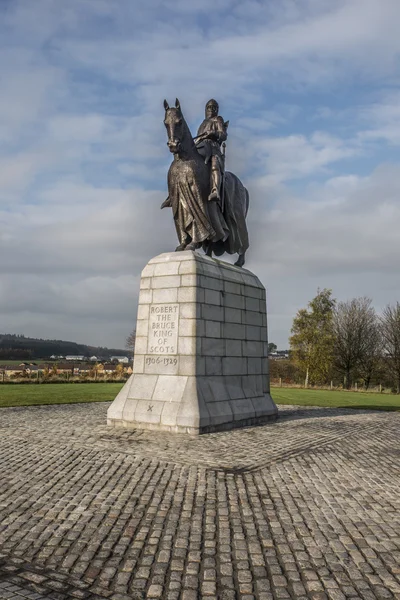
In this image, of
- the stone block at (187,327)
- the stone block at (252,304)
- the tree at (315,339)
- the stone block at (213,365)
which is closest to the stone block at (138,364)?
the stone block at (187,327)

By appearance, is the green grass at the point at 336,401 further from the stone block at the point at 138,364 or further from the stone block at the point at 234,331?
the stone block at the point at 138,364

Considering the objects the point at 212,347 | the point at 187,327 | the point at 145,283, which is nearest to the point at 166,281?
the point at 145,283

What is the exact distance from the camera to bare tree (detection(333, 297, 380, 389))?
54.7m

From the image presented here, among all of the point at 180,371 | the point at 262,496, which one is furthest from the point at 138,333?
the point at 262,496

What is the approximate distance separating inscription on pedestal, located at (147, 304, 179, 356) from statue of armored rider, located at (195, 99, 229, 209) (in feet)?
11.3

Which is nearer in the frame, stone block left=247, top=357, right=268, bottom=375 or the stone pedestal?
the stone pedestal

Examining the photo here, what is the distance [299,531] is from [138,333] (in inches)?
343

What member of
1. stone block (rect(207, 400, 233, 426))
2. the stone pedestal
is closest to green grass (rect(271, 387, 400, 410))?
the stone pedestal

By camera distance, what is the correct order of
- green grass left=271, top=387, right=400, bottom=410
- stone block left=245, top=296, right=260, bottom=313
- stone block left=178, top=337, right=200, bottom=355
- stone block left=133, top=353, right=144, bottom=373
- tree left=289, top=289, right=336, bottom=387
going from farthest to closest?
tree left=289, top=289, right=336, bottom=387 < green grass left=271, top=387, right=400, bottom=410 < stone block left=245, top=296, right=260, bottom=313 < stone block left=133, top=353, right=144, bottom=373 < stone block left=178, top=337, right=200, bottom=355

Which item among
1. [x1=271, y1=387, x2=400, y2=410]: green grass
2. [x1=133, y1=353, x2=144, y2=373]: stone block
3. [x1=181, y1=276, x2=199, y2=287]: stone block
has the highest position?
[x1=181, y1=276, x2=199, y2=287]: stone block

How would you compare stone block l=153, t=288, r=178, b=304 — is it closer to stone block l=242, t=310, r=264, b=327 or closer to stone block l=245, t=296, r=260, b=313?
stone block l=242, t=310, r=264, b=327

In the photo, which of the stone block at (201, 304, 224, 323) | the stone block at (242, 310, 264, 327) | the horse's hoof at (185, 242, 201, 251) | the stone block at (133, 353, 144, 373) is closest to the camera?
→ the stone block at (201, 304, 224, 323)

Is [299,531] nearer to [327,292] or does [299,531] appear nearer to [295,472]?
[295,472]

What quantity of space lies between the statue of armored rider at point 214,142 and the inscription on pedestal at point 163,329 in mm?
3444
